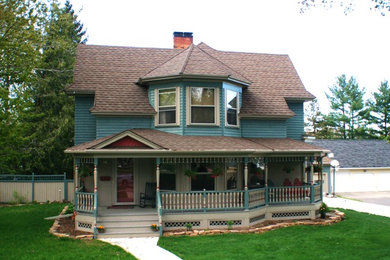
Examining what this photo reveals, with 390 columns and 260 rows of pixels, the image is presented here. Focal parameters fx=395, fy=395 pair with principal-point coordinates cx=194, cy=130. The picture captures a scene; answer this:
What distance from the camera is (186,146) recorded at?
15.4 metres

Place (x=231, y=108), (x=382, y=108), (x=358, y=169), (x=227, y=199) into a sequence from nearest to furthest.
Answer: (x=227, y=199) → (x=231, y=108) → (x=358, y=169) → (x=382, y=108)

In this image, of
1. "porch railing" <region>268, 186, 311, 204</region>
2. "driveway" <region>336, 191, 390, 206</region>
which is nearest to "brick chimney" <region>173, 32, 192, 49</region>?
"porch railing" <region>268, 186, 311, 204</region>

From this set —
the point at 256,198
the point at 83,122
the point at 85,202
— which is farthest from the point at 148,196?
the point at 83,122

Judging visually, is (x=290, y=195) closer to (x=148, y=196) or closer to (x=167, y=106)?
(x=148, y=196)

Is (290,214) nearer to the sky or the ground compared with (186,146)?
nearer to the ground

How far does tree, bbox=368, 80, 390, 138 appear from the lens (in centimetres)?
5819

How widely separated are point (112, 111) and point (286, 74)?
33.3 feet

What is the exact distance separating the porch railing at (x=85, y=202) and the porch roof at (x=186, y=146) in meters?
1.73

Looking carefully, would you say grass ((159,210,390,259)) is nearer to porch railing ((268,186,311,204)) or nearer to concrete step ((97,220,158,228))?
concrete step ((97,220,158,228))

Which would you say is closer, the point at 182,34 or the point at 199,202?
the point at 199,202

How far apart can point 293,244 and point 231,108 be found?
24.4 ft

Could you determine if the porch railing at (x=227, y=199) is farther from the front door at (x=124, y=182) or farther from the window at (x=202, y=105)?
the window at (x=202, y=105)

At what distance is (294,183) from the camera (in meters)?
19.2

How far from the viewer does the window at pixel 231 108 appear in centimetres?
1805
